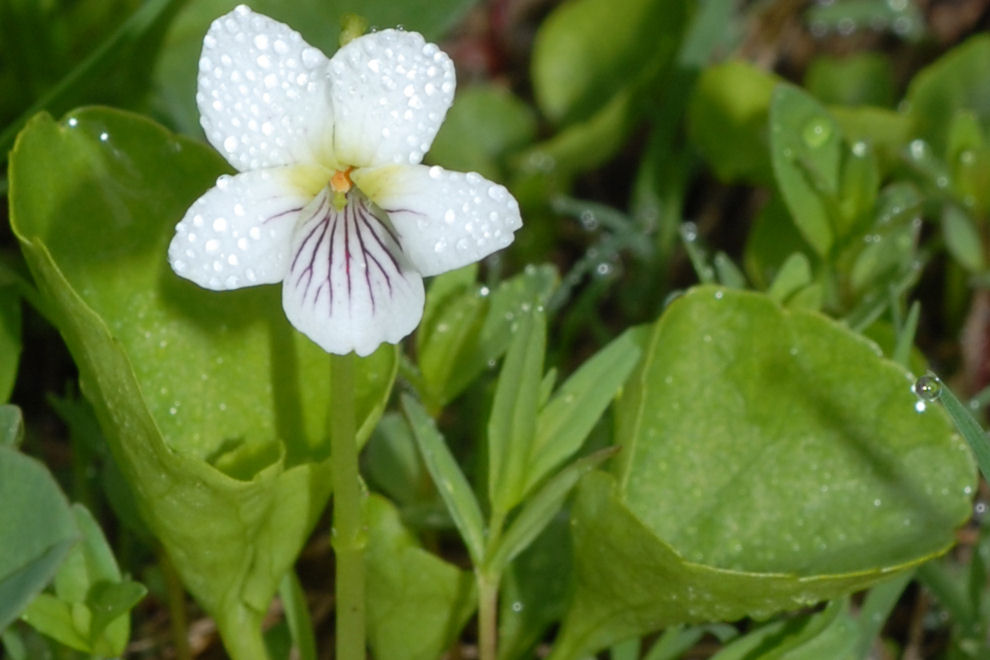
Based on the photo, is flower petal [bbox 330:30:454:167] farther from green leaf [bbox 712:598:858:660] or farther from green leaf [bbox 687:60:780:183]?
green leaf [bbox 687:60:780:183]

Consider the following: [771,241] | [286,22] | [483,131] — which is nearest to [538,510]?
[771,241]


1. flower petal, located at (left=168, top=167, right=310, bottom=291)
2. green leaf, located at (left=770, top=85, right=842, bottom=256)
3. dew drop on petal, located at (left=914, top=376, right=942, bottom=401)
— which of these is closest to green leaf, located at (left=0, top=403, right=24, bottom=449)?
flower petal, located at (left=168, top=167, right=310, bottom=291)

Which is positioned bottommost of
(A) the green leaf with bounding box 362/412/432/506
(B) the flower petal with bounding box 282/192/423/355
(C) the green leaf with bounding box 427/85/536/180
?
(C) the green leaf with bounding box 427/85/536/180

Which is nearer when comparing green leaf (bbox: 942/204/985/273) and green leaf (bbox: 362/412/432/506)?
green leaf (bbox: 362/412/432/506)

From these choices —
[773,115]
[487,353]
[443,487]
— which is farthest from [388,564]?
[773,115]

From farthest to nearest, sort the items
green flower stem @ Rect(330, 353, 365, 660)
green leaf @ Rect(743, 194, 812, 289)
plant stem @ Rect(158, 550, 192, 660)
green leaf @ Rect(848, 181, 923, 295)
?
green leaf @ Rect(743, 194, 812, 289)
green leaf @ Rect(848, 181, 923, 295)
plant stem @ Rect(158, 550, 192, 660)
green flower stem @ Rect(330, 353, 365, 660)

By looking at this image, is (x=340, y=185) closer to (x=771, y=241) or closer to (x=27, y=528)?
(x=27, y=528)

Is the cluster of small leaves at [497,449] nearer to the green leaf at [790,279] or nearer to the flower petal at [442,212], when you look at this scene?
the green leaf at [790,279]
